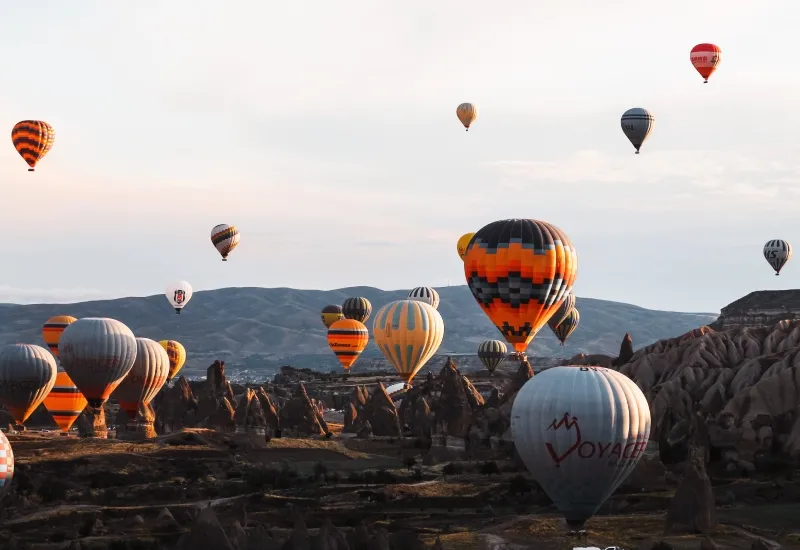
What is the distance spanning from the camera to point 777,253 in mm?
168125

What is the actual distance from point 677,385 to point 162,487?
42.2m

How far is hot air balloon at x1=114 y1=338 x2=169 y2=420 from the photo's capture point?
12744 cm

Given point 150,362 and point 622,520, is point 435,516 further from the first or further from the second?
point 150,362

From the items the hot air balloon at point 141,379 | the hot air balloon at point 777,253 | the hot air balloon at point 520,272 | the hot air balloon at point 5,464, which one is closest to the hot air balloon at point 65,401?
the hot air balloon at point 141,379

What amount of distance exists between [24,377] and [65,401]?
927 centimetres

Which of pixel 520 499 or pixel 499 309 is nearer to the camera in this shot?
pixel 520 499

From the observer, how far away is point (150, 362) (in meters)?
128

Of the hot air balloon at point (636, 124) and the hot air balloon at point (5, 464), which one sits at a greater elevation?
the hot air balloon at point (636, 124)

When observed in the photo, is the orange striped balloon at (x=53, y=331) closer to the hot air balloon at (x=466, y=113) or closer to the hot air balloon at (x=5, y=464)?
the hot air balloon at (x=466, y=113)

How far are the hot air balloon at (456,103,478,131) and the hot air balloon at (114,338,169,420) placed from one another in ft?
161

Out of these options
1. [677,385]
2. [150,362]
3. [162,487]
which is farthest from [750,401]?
[150,362]

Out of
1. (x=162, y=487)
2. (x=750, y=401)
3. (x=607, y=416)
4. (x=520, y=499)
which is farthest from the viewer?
(x=750, y=401)

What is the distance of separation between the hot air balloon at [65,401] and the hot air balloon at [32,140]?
21.4 metres

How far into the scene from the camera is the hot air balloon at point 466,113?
158125 mm
